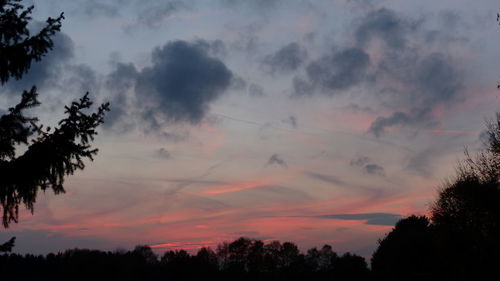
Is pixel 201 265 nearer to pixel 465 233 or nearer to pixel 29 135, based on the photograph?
pixel 465 233

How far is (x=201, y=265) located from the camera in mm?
116062

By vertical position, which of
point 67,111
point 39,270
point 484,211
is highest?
point 67,111

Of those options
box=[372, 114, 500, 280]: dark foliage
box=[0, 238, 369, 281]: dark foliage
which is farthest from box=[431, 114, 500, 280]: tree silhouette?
box=[0, 238, 369, 281]: dark foliage

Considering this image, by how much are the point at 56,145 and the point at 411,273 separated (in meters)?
58.6

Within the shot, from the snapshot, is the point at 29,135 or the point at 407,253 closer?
the point at 29,135

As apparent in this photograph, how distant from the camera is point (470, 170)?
5116 centimetres

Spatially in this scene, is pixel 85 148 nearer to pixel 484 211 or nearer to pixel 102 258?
pixel 484 211

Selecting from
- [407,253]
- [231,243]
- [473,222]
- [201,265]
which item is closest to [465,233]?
[473,222]

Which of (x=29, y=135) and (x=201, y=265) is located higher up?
(x=29, y=135)

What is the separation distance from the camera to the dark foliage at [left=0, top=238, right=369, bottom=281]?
97.6 m

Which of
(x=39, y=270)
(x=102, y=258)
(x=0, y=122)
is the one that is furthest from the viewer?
(x=39, y=270)

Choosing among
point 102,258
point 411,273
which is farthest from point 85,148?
point 102,258

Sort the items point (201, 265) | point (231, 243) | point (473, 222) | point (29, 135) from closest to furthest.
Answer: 1. point (29, 135)
2. point (473, 222)
3. point (201, 265)
4. point (231, 243)

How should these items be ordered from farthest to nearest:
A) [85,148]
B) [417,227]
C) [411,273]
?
[417,227], [411,273], [85,148]
